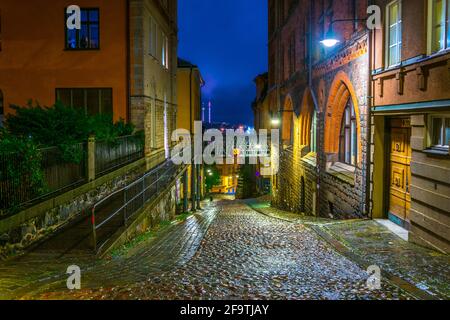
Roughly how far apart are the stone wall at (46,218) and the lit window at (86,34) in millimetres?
7334

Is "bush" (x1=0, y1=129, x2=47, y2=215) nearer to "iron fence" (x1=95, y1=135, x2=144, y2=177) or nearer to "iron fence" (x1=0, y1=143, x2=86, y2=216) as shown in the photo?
"iron fence" (x1=0, y1=143, x2=86, y2=216)

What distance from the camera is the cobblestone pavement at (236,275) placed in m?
6.21

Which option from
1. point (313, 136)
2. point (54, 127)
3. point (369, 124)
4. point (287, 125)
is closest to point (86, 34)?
point (54, 127)

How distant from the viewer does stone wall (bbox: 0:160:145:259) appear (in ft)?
27.3

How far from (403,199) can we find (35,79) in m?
15.4

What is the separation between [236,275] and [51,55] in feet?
50.3

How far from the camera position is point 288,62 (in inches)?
1040

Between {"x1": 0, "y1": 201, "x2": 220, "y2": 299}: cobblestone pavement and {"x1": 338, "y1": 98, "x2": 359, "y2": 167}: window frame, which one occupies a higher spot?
{"x1": 338, "y1": 98, "x2": 359, "y2": 167}: window frame

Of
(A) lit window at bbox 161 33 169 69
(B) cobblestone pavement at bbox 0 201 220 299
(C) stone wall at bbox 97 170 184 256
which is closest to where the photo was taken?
(B) cobblestone pavement at bbox 0 201 220 299

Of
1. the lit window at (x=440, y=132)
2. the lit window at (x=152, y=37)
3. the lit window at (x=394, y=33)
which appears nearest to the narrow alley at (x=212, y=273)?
the lit window at (x=440, y=132)

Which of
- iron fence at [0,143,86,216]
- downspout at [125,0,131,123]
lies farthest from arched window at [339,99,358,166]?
downspout at [125,0,131,123]

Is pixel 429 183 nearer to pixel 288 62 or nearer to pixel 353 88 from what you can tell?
pixel 353 88

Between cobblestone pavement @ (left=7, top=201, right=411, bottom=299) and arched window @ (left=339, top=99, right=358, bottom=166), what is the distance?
571cm

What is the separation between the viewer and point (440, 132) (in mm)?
8758
